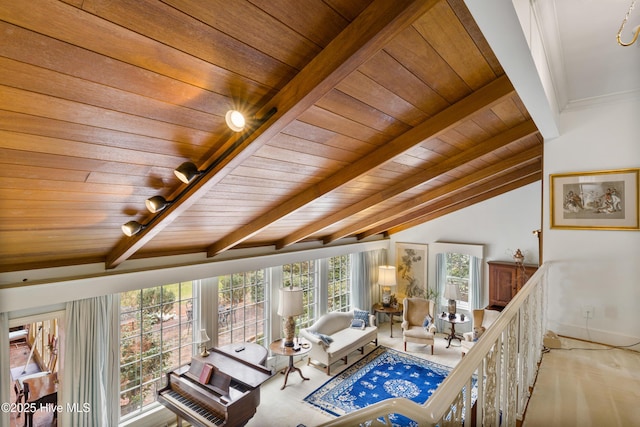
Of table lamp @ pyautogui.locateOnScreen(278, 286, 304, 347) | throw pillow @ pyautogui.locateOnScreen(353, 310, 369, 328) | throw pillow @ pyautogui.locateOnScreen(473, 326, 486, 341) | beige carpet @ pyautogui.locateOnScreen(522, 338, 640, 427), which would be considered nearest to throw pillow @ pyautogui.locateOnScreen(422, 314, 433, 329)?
throw pillow @ pyautogui.locateOnScreen(473, 326, 486, 341)

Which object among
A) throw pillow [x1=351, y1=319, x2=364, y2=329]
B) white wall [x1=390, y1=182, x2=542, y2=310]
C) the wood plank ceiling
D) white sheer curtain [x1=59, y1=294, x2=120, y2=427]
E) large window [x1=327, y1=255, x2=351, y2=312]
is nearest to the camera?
the wood plank ceiling

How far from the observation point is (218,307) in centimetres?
454

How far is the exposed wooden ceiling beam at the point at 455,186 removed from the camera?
12.5 feet

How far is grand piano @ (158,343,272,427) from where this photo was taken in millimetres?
3029

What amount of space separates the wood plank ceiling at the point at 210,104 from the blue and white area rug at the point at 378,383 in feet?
10.2

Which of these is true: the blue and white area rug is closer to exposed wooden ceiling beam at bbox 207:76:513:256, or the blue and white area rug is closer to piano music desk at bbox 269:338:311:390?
piano music desk at bbox 269:338:311:390

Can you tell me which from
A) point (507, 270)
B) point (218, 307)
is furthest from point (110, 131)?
point (507, 270)

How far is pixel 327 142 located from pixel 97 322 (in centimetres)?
301

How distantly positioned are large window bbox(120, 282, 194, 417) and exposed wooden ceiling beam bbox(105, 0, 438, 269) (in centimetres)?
259

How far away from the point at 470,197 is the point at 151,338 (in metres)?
5.58

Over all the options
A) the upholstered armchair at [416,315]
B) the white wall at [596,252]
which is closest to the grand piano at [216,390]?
the white wall at [596,252]

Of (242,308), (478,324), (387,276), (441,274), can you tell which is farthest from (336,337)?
(441,274)

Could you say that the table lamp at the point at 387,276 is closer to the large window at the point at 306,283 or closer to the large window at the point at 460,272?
the large window at the point at 460,272

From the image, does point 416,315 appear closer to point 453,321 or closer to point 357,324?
point 453,321
